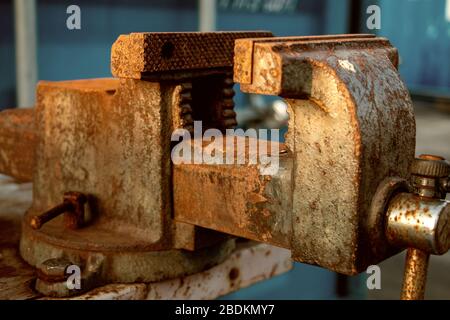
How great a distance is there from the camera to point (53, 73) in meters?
3.04

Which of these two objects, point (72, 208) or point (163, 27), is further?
point (163, 27)

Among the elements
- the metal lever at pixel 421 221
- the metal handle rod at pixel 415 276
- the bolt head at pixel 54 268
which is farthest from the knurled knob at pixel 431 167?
the bolt head at pixel 54 268

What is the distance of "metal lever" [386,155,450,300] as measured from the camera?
845 mm

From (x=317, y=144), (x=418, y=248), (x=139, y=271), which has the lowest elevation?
(x=139, y=271)

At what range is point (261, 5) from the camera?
4270 mm

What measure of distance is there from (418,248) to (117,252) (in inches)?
20.4

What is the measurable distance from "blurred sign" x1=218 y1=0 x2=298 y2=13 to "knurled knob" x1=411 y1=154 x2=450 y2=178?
3.25 metres

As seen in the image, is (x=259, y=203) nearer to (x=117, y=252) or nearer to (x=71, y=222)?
(x=117, y=252)

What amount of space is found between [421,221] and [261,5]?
11.8 feet

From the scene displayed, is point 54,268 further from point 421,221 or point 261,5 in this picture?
→ point 261,5

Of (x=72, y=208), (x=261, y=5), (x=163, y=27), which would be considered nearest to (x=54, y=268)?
(x=72, y=208)

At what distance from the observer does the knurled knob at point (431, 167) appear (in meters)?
0.89

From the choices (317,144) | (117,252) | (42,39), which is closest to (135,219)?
(117,252)

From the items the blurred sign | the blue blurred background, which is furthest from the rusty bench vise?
the blurred sign
